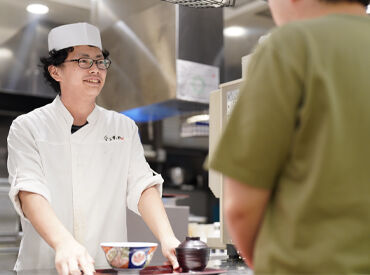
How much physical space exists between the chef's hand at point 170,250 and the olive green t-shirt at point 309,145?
794 mm

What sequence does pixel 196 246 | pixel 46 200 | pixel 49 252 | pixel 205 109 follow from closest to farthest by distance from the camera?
1. pixel 196 246
2. pixel 46 200
3. pixel 49 252
4. pixel 205 109

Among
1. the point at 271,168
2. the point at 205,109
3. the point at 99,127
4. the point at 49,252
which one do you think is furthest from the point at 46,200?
the point at 205,109

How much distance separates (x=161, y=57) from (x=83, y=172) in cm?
192

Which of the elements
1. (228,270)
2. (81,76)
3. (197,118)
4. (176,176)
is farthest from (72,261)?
(176,176)

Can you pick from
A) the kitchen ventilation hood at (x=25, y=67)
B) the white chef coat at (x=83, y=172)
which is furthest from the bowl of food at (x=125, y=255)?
the kitchen ventilation hood at (x=25, y=67)

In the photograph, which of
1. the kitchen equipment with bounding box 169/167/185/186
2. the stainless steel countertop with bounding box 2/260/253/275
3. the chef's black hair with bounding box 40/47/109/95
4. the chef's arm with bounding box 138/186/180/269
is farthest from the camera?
the kitchen equipment with bounding box 169/167/185/186

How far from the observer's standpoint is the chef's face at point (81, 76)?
2031 millimetres

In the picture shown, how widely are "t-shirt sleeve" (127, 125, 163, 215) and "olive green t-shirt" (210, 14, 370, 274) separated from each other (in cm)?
127

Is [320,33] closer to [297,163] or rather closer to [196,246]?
[297,163]

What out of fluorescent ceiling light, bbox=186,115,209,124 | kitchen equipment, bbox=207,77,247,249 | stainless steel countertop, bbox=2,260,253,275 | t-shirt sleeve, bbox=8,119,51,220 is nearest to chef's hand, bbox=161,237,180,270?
stainless steel countertop, bbox=2,260,253,275

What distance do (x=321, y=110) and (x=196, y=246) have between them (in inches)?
30.8

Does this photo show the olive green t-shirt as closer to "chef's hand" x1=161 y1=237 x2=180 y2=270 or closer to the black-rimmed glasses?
"chef's hand" x1=161 y1=237 x2=180 y2=270

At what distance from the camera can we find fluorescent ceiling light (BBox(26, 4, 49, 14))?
440 centimetres

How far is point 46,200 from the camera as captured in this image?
165 cm
